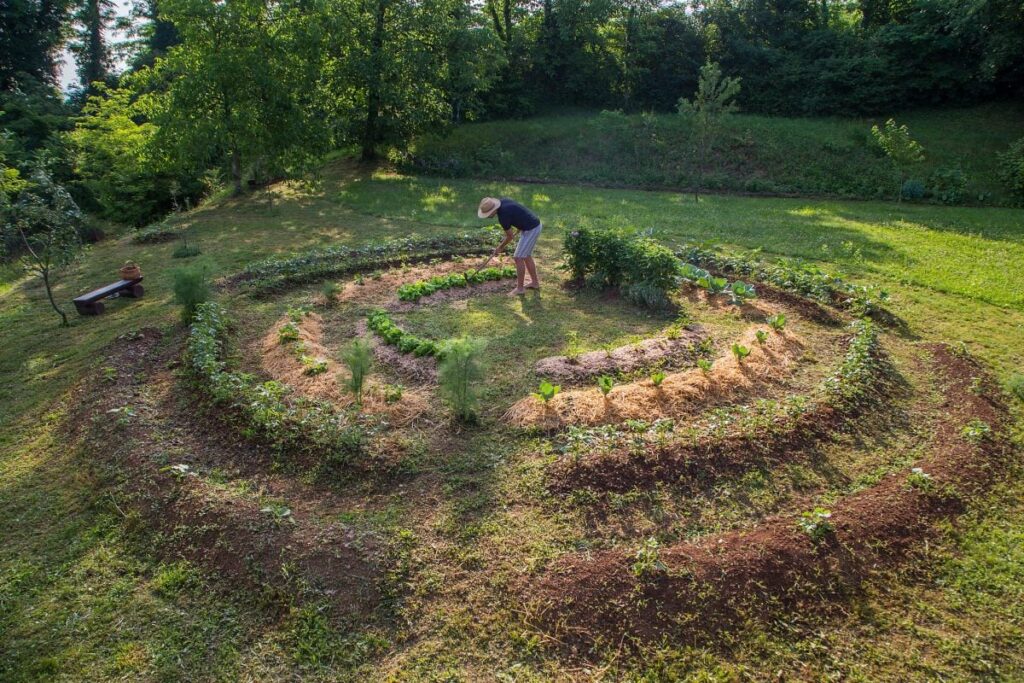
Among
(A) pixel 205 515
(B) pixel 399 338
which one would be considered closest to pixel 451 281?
(B) pixel 399 338

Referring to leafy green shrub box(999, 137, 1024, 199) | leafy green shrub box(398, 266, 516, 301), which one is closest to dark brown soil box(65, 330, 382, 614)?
leafy green shrub box(398, 266, 516, 301)

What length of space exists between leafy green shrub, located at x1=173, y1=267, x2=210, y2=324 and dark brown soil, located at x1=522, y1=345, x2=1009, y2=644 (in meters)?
6.93

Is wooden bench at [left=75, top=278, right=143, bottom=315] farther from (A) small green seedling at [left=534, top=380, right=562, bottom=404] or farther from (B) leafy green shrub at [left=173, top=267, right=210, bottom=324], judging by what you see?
(A) small green seedling at [left=534, top=380, right=562, bottom=404]

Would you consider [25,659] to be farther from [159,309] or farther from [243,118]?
[243,118]

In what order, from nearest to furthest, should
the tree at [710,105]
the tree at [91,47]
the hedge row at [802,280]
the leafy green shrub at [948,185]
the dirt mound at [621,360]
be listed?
1. the dirt mound at [621,360]
2. the hedge row at [802,280]
3. the tree at [710,105]
4. the leafy green shrub at [948,185]
5. the tree at [91,47]

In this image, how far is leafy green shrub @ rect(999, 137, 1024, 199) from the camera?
1808 centimetres

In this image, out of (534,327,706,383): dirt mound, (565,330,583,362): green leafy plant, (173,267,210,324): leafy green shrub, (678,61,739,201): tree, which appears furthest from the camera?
(678,61,739,201): tree

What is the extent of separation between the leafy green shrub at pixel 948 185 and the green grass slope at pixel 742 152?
0.16m

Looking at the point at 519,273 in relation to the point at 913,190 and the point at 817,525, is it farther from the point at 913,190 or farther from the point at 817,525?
the point at 913,190

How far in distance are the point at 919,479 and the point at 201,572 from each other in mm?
5999

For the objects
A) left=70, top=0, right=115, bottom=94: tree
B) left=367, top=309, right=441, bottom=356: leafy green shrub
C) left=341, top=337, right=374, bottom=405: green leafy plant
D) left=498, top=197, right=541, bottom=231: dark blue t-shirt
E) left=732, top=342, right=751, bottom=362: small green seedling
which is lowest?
left=367, top=309, right=441, bottom=356: leafy green shrub

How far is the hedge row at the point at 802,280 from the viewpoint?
948cm

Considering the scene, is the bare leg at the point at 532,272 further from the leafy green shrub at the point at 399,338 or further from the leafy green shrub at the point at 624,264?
the leafy green shrub at the point at 399,338

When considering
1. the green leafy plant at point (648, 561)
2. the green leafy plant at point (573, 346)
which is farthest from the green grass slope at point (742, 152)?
the green leafy plant at point (648, 561)
